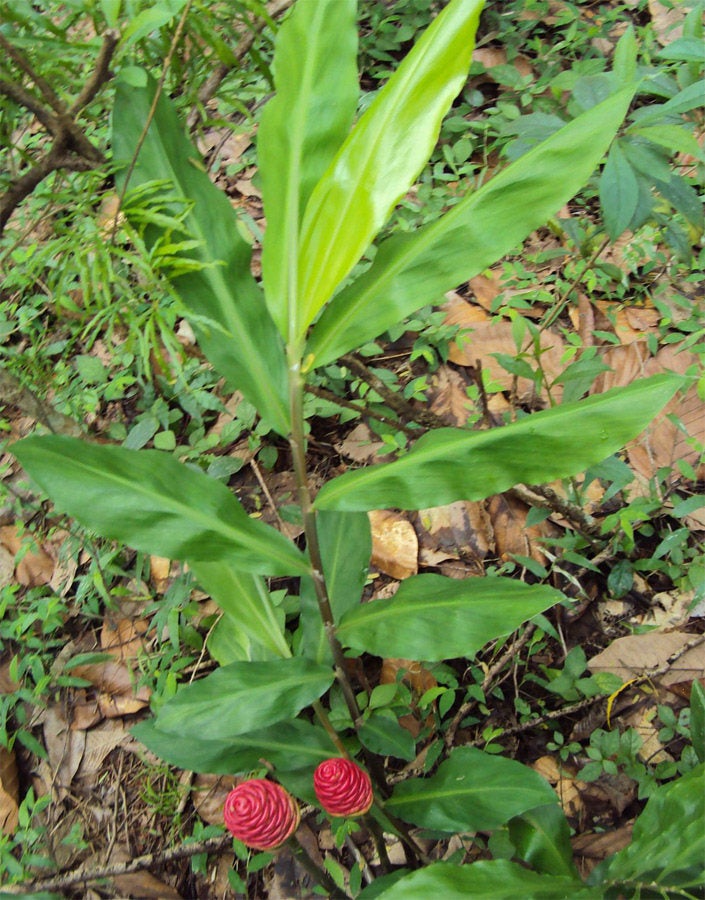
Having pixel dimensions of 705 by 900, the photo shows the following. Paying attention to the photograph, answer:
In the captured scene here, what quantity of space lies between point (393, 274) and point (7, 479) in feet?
4.97

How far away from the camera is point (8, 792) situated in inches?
66.7

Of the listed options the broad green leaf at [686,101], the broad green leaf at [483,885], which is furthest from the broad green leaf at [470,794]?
the broad green leaf at [686,101]

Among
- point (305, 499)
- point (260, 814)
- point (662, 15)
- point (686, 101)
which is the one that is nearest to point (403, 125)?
point (305, 499)

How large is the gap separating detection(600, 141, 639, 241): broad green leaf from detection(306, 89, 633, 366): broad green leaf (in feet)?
1.02

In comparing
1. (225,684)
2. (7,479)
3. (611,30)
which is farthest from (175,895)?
(611,30)

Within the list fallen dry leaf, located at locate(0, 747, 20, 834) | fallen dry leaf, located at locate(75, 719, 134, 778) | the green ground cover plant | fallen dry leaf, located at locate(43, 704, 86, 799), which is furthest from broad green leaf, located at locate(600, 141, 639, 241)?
fallen dry leaf, located at locate(0, 747, 20, 834)

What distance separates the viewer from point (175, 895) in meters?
1.51

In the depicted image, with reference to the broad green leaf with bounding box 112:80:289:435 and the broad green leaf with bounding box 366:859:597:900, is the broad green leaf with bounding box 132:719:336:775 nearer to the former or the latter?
the broad green leaf with bounding box 366:859:597:900

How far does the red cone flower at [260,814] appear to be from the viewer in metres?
0.96

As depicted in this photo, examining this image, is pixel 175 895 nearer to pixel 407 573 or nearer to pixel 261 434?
pixel 407 573

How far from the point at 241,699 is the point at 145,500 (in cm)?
33

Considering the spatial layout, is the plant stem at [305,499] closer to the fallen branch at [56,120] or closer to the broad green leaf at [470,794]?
the broad green leaf at [470,794]

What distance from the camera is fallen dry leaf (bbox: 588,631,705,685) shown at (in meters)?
1.49

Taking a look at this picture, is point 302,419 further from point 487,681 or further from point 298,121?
point 487,681
